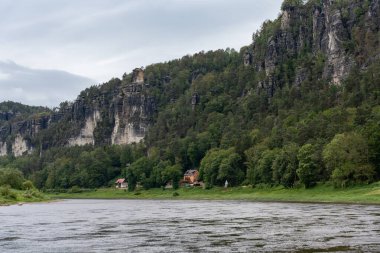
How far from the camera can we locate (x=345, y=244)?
3312cm

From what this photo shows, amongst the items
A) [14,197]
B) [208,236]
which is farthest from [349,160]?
[14,197]

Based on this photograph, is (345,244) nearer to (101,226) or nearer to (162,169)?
(101,226)

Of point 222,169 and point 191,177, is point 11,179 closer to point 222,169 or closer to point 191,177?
point 222,169

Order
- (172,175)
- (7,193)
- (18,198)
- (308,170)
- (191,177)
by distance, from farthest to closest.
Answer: (191,177) < (172,175) < (18,198) < (7,193) < (308,170)

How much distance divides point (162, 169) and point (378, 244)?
6262 inches

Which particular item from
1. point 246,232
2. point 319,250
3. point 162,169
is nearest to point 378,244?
point 319,250

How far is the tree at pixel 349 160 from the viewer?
9625 cm

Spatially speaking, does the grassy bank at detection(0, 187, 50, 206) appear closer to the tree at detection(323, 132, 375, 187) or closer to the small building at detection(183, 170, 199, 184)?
the tree at detection(323, 132, 375, 187)

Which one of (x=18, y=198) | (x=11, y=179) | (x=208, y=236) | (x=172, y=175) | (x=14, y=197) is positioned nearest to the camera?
(x=208, y=236)

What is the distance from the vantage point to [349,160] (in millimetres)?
98938

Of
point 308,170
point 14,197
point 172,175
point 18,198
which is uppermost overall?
point 172,175

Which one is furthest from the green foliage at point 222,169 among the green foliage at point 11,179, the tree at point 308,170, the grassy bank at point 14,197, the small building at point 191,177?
the green foliage at point 11,179

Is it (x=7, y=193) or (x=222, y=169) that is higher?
(x=222, y=169)

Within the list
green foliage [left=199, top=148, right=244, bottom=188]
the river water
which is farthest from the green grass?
the river water
